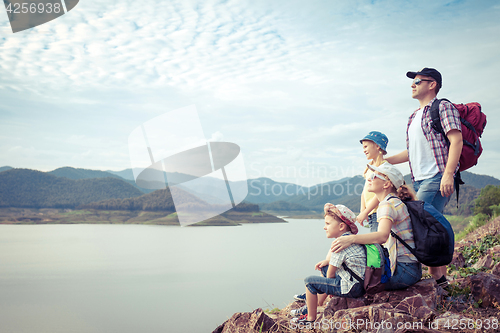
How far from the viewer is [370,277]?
295 cm

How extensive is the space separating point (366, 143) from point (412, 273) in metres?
1.51

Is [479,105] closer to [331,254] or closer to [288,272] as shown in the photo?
[331,254]

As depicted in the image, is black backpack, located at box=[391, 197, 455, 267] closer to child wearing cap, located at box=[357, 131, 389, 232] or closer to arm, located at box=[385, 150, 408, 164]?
child wearing cap, located at box=[357, 131, 389, 232]

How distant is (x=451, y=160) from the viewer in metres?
3.27

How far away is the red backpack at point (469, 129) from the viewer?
3434 mm

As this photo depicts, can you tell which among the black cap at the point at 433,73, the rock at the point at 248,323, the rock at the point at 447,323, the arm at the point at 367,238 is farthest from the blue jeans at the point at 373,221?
the black cap at the point at 433,73

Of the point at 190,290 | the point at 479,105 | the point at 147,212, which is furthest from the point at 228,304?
the point at 147,212

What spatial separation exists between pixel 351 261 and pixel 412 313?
65 cm

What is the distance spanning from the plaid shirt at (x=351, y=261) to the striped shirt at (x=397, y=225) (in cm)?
35

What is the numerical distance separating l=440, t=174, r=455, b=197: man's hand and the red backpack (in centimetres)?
33

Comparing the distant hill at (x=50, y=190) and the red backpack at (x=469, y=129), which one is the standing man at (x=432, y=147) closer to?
the red backpack at (x=469, y=129)

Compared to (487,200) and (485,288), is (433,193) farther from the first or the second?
(487,200)

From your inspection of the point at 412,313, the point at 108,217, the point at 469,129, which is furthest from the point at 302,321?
the point at 108,217

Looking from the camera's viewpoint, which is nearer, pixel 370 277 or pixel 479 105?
pixel 370 277
